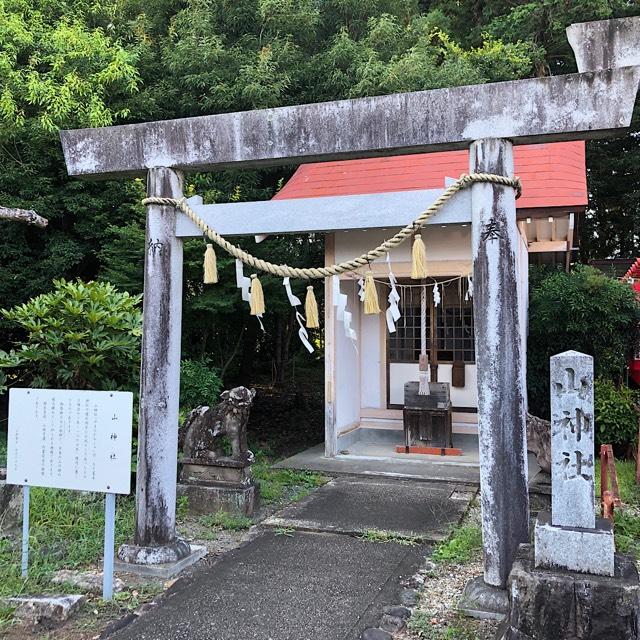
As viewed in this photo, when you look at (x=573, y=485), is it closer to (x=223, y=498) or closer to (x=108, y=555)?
(x=108, y=555)

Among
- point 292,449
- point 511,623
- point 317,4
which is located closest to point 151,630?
point 511,623

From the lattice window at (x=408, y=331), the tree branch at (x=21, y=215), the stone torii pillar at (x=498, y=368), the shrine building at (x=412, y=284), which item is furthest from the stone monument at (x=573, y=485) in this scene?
the lattice window at (x=408, y=331)

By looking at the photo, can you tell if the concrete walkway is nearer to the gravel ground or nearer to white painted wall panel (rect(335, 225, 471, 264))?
the gravel ground

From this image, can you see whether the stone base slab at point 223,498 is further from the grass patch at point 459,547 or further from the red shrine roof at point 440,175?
the red shrine roof at point 440,175

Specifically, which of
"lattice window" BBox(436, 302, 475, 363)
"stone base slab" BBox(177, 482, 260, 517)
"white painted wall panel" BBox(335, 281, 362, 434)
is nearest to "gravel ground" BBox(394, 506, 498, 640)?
"stone base slab" BBox(177, 482, 260, 517)

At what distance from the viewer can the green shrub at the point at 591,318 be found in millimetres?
8523

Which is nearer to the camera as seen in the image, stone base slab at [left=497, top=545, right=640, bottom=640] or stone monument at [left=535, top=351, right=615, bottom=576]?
stone base slab at [left=497, top=545, right=640, bottom=640]

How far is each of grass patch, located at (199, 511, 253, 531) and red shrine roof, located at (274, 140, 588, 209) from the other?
432 cm

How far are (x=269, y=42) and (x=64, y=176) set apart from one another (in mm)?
4503

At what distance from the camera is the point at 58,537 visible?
5102mm

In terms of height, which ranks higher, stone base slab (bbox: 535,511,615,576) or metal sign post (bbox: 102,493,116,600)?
stone base slab (bbox: 535,511,615,576)

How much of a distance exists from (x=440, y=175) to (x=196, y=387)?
15.8 ft

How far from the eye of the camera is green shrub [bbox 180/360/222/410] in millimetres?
8562

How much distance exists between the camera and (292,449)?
9.86 m
